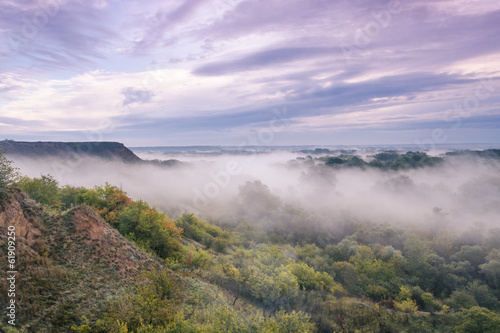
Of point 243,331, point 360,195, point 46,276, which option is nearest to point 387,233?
point 360,195

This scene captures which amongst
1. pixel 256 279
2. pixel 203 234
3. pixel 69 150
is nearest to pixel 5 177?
pixel 256 279

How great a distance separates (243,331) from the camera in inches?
520

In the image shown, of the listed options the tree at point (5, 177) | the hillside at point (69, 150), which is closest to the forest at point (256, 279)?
the tree at point (5, 177)

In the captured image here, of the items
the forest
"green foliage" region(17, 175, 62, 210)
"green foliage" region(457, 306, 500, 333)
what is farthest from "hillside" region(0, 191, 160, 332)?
"green foliage" region(457, 306, 500, 333)

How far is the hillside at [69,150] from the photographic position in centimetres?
13012

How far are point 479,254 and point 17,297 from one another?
6341 centimetres

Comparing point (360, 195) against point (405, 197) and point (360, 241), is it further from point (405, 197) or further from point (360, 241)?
point (360, 241)

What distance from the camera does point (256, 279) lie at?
26.2m

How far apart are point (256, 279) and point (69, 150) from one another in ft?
559

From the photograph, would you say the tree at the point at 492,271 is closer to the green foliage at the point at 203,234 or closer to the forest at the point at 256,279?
the forest at the point at 256,279

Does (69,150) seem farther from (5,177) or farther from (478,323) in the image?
(478,323)

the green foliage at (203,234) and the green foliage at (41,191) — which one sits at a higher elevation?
the green foliage at (41,191)

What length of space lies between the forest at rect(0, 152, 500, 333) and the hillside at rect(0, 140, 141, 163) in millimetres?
130107

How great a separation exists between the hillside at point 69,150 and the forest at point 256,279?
427 ft
